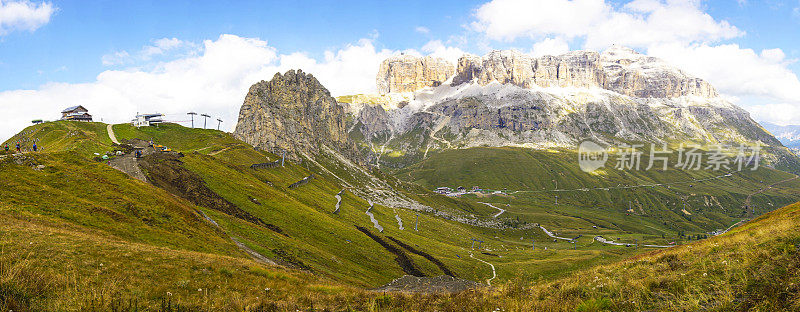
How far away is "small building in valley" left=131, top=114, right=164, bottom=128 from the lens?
160 metres


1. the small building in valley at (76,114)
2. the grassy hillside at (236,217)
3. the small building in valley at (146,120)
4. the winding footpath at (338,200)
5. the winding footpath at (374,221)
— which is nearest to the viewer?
the grassy hillside at (236,217)

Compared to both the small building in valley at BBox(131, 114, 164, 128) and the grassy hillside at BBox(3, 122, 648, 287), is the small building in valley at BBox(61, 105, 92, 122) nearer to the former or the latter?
the grassy hillside at BBox(3, 122, 648, 287)

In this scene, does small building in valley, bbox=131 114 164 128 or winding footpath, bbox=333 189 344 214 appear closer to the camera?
winding footpath, bbox=333 189 344 214

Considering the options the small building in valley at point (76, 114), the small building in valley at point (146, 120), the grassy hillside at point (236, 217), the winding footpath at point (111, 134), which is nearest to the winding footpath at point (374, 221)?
the grassy hillside at point (236, 217)

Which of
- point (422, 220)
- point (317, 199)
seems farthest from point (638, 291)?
point (422, 220)

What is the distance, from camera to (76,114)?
15012cm

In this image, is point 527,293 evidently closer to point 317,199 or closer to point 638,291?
point 638,291

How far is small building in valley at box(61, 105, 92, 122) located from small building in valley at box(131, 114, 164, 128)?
16605 millimetres

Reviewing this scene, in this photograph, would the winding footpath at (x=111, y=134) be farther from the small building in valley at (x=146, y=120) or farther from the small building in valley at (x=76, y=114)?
the small building in valley at (x=76, y=114)

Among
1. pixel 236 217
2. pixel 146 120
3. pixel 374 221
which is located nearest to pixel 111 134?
pixel 146 120

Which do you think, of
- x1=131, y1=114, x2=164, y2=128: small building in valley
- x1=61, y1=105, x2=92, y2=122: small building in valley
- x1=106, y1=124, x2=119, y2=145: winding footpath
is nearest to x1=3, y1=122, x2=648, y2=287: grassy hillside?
x1=106, y1=124, x2=119, y2=145: winding footpath

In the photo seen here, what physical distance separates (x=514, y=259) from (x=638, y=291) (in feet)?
405

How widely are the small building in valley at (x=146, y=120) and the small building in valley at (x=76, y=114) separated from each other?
1660cm

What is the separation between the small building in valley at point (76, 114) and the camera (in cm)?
15055
